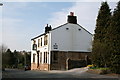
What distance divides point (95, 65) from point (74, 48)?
17.2 m

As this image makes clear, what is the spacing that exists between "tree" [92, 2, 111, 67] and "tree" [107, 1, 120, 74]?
285 centimetres

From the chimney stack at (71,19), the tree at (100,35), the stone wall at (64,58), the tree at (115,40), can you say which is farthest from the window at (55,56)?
the tree at (115,40)

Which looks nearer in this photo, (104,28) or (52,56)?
(104,28)

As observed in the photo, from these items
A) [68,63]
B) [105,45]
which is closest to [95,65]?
[105,45]

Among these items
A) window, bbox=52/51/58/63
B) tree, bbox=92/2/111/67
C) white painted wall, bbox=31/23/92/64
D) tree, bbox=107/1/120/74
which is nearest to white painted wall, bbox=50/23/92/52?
white painted wall, bbox=31/23/92/64

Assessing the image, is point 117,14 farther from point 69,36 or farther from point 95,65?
point 69,36

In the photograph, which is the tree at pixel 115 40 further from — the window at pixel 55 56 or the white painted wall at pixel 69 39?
the window at pixel 55 56

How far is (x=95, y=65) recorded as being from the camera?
33125mm

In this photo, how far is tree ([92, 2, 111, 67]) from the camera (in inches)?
1212

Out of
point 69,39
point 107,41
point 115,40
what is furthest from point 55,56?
point 115,40

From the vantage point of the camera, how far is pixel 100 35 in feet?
111

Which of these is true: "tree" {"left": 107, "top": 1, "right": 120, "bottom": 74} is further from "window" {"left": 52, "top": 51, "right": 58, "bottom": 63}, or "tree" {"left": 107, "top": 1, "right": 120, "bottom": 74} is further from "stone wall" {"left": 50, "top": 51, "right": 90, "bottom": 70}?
"window" {"left": 52, "top": 51, "right": 58, "bottom": 63}

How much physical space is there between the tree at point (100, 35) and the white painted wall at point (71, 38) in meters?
14.8

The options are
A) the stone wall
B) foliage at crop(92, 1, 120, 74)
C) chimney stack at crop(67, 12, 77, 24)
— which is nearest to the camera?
foliage at crop(92, 1, 120, 74)
